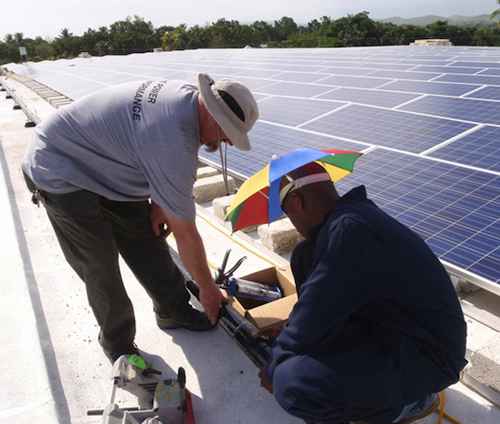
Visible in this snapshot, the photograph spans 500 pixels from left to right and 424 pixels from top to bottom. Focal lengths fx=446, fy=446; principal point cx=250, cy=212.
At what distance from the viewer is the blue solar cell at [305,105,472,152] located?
492 centimetres

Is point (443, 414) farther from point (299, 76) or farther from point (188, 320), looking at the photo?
point (299, 76)

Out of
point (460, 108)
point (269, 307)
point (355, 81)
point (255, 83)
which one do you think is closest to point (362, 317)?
point (269, 307)

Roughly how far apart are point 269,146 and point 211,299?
3175mm

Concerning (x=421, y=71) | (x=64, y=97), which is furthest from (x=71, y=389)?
(x=64, y=97)

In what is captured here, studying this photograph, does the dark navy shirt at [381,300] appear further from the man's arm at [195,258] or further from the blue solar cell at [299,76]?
the blue solar cell at [299,76]

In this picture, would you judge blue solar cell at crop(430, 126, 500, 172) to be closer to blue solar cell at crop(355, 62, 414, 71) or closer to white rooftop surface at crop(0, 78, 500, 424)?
white rooftop surface at crop(0, 78, 500, 424)

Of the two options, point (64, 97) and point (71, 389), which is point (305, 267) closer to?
point (71, 389)

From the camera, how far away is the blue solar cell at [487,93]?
6145 mm

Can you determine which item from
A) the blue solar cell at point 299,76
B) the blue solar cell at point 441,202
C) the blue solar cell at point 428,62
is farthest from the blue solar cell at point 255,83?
the blue solar cell at point 441,202

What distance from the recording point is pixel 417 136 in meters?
5.02

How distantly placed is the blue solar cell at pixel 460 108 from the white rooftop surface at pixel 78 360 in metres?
3.24

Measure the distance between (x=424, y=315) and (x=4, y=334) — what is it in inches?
117

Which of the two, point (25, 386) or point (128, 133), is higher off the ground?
point (128, 133)

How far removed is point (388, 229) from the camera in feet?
5.39
